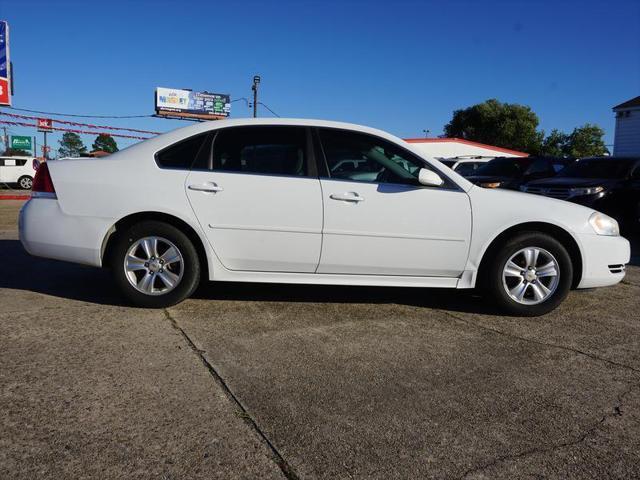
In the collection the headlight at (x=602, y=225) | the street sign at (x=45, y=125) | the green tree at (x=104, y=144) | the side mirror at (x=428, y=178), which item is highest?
the green tree at (x=104, y=144)

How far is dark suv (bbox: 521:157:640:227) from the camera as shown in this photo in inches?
373

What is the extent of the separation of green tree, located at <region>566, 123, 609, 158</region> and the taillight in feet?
210

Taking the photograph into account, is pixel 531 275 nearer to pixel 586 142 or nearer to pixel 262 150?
pixel 262 150

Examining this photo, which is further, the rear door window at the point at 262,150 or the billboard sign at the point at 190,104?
the billboard sign at the point at 190,104

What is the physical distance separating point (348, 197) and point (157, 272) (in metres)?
1.62

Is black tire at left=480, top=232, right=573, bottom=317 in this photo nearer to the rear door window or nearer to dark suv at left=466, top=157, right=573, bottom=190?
the rear door window

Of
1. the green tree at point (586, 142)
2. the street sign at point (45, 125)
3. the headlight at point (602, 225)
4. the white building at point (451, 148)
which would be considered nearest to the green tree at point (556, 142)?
the green tree at point (586, 142)

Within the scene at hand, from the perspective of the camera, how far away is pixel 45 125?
37.3 meters

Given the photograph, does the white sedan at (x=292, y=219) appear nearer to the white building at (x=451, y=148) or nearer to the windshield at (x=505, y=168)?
the windshield at (x=505, y=168)

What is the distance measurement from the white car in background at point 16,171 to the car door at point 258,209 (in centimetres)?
2529

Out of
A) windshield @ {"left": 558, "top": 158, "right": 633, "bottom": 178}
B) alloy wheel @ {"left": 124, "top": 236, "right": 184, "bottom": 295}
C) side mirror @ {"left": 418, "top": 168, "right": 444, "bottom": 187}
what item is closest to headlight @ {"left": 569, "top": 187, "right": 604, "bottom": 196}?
windshield @ {"left": 558, "top": 158, "right": 633, "bottom": 178}

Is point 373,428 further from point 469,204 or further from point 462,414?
point 469,204

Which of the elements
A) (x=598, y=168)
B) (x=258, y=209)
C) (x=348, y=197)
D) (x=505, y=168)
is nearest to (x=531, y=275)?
(x=348, y=197)

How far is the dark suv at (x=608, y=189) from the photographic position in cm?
948
